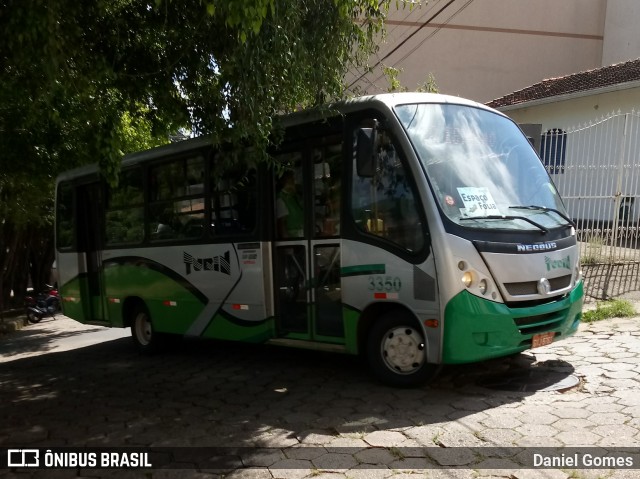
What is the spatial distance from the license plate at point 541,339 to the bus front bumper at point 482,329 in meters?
0.04

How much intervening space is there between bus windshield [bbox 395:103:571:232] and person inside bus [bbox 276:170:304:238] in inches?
58.3

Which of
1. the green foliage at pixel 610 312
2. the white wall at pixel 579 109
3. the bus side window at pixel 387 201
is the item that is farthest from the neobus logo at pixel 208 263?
the white wall at pixel 579 109

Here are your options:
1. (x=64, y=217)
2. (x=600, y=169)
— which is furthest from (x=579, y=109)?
(x=64, y=217)

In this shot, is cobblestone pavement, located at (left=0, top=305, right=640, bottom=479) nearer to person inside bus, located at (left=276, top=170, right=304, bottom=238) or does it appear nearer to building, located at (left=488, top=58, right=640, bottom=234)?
person inside bus, located at (left=276, top=170, right=304, bottom=238)

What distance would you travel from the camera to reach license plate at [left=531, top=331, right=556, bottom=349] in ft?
16.4

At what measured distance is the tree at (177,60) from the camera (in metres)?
4.69

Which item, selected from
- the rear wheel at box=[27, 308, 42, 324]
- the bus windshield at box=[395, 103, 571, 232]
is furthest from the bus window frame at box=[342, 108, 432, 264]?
the rear wheel at box=[27, 308, 42, 324]

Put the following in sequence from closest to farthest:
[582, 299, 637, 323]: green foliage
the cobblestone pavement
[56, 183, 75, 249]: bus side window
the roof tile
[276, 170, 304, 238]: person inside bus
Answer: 1. the cobblestone pavement
2. [276, 170, 304, 238]: person inside bus
3. [582, 299, 637, 323]: green foliage
4. [56, 183, 75, 249]: bus side window
5. the roof tile

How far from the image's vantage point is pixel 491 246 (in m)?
4.78

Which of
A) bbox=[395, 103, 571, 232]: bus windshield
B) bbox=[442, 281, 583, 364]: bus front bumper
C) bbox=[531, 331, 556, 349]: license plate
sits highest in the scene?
bbox=[395, 103, 571, 232]: bus windshield

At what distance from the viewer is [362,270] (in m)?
5.33

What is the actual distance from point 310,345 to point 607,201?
571 cm

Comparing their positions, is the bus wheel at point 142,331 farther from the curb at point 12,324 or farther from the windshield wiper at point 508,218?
the curb at point 12,324

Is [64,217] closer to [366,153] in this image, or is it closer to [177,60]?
[177,60]
